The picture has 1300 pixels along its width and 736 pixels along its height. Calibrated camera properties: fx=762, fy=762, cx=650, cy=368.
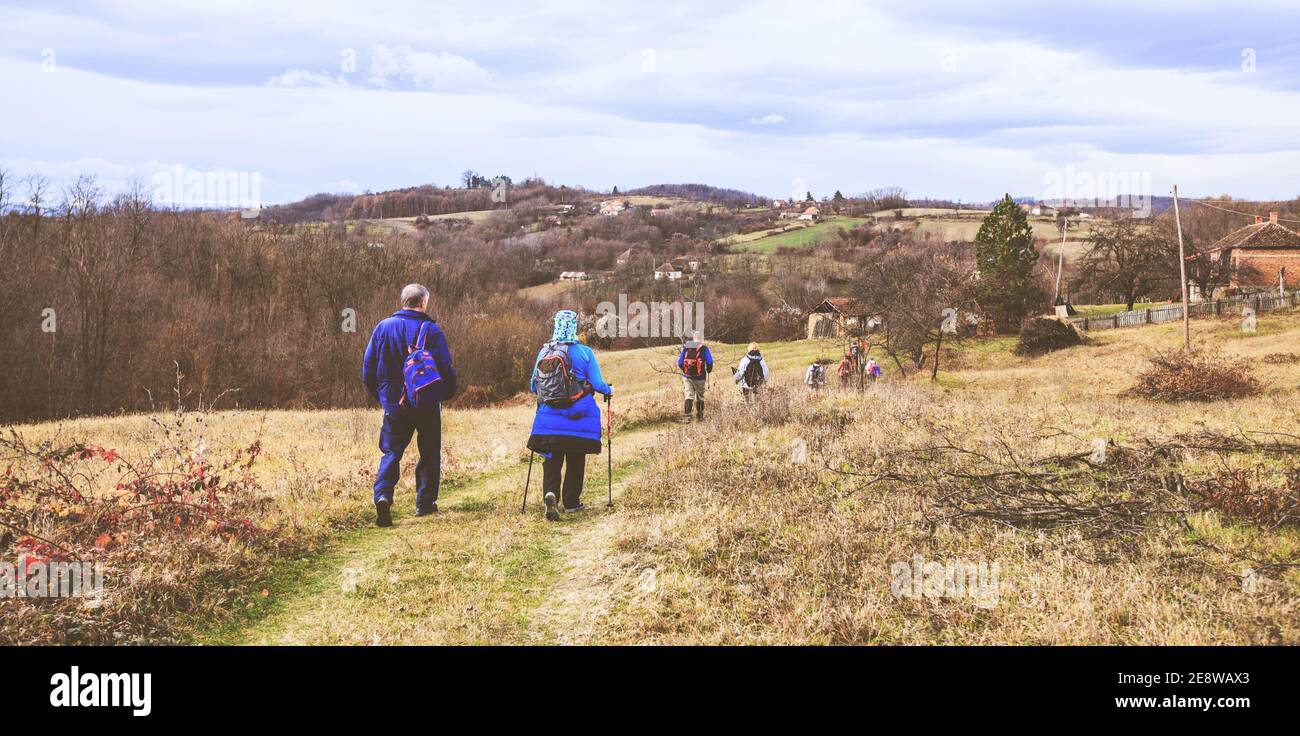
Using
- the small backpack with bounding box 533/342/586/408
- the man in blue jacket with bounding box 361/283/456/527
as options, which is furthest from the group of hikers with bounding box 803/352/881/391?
the man in blue jacket with bounding box 361/283/456/527

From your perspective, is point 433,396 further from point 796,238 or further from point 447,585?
point 796,238

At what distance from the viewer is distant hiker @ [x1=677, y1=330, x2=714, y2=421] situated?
15.8 m

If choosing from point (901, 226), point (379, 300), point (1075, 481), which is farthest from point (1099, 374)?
point (901, 226)

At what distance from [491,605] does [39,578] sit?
10.4 feet

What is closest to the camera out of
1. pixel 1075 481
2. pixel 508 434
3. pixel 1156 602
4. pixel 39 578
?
pixel 1156 602

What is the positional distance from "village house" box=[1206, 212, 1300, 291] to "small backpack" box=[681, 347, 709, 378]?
7157cm

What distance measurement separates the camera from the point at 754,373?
17500mm

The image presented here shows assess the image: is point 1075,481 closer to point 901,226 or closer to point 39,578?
point 39,578

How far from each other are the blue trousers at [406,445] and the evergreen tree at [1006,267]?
5026cm

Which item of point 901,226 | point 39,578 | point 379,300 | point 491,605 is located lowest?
point 491,605

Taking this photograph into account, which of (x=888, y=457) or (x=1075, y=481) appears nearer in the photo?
(x=1075, y=481)

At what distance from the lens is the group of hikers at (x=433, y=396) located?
8.46 meters

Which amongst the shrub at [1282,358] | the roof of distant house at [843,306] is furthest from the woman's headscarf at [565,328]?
the roof of distant house at [843,306]

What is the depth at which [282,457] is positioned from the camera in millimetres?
13617
